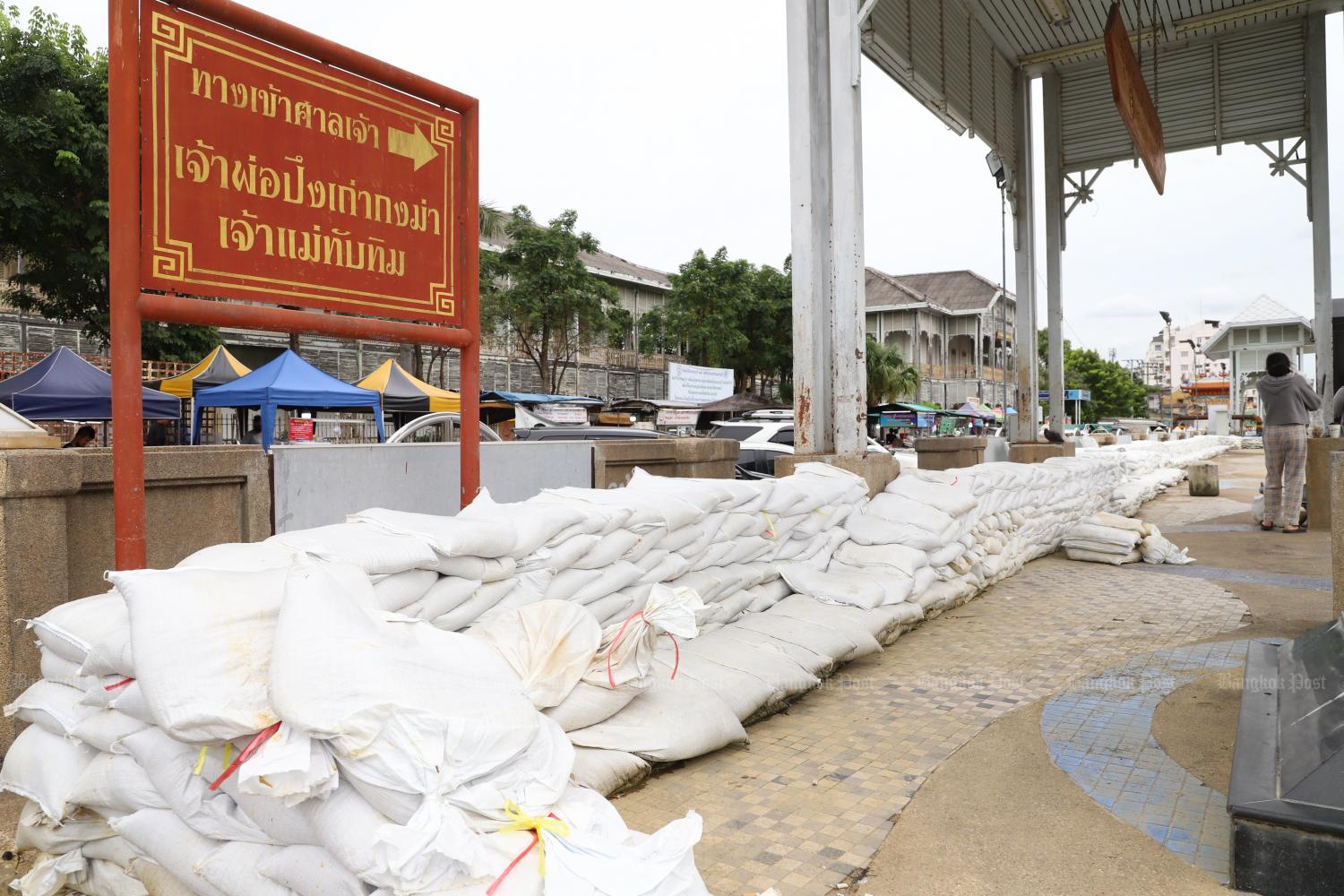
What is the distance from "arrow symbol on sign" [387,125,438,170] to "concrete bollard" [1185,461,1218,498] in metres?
13.4

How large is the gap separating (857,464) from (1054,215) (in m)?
8.29

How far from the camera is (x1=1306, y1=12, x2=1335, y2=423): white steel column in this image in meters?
10.5

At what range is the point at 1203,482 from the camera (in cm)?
1338

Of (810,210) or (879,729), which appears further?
(810,210)

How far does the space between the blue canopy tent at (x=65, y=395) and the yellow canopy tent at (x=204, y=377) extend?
183 centimetres

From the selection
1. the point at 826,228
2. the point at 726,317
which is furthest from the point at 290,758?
the point at 726,317

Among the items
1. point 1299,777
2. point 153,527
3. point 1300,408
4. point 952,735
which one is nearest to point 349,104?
point 153,527

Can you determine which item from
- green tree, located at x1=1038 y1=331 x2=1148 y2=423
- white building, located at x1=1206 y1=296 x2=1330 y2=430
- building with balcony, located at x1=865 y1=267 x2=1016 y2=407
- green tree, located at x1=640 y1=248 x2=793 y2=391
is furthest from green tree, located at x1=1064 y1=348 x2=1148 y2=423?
green tree, located at x1=640 y1=248 x2=793 y2=391

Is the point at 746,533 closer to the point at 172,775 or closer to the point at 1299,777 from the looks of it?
the point at 1299,777

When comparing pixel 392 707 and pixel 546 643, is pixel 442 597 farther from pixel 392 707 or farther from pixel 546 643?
pixel 392 707

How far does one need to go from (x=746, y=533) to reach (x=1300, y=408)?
22.3 feet

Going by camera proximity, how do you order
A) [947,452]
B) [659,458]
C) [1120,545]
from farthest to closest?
1. [947,452]
2. [1120,545]
3. [659,458]

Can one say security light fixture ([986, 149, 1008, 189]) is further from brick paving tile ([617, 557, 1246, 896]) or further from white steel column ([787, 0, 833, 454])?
brick paving tile ([617, 557, 1246, 896])

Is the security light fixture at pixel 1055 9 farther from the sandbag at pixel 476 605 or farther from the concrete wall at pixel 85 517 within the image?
the concrete wall at pixel 85 517
